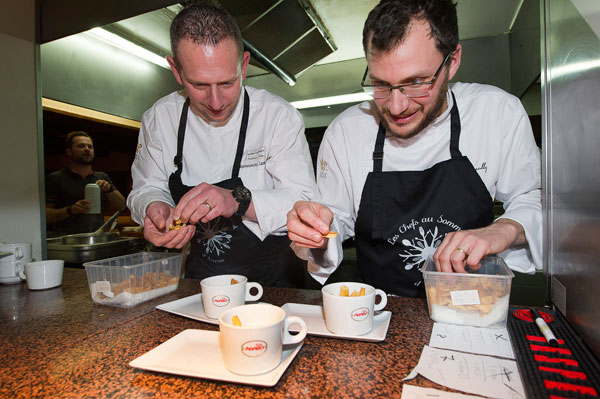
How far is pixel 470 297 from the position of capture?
2.84ft

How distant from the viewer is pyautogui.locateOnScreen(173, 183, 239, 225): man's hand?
1290mm

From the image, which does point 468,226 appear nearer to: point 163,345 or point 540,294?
point 163,345

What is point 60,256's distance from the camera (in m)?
2.59

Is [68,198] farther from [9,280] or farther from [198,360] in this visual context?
[198,360]

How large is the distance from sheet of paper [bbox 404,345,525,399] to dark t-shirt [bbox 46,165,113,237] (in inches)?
129

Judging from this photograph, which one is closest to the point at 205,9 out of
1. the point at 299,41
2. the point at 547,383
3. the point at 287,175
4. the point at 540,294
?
the point at 287,175

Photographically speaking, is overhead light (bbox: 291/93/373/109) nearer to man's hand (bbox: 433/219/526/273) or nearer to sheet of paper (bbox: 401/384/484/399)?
man's hand (bbox: 433/219/526/273)

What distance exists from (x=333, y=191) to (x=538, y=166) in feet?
2.45

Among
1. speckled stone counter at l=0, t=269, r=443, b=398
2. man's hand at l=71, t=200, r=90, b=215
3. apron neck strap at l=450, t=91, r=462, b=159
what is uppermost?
apron neck strap at l=450, t=91, r=462, b=159

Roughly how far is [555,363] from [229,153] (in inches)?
55.8

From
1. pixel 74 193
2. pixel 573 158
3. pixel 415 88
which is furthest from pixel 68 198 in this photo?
pixel 573 158

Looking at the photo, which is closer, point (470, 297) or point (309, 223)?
point (470, 297)

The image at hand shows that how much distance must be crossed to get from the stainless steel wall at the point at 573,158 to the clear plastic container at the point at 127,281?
115 centimetres

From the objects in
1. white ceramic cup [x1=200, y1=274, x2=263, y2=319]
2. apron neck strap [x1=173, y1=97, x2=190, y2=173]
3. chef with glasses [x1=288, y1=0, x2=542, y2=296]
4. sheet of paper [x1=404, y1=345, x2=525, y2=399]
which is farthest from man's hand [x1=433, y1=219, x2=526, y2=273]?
apron neck strap [x1=173, y1=97, x2=190, y2=173]
